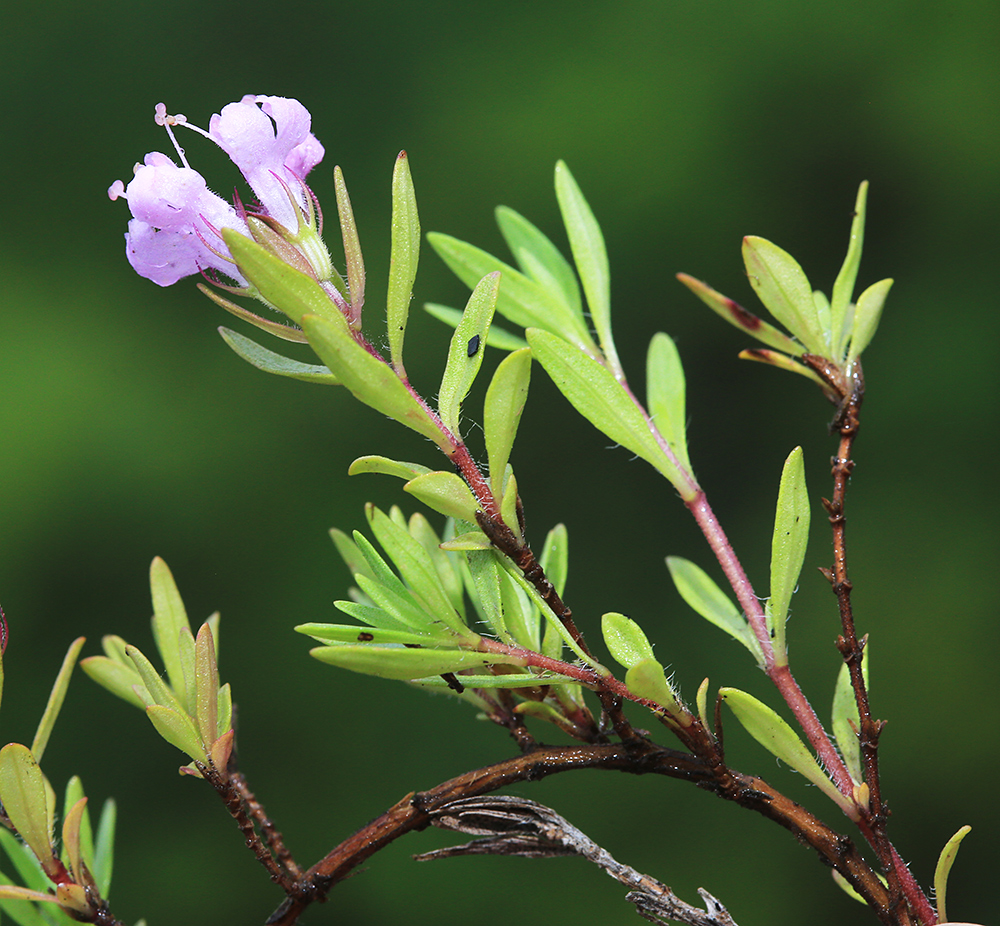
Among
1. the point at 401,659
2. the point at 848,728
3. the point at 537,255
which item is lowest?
the point at 848,728

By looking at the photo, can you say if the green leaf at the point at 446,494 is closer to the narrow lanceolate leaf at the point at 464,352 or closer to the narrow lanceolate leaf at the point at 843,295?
the narrow lanceolate leaf at the point at 464,352

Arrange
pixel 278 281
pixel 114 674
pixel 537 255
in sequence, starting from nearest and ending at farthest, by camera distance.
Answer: pixel 278 281 → pixel 114 674 → pixel 537 255

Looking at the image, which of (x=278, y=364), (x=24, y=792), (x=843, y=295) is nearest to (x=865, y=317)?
(x=843, y=295)

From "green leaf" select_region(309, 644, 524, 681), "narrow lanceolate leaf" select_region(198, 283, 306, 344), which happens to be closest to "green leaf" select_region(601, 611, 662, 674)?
"green leaf" select_region(309, 644, 524, 681)

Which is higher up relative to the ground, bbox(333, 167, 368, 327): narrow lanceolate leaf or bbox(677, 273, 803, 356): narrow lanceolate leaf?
bbox(333, 167, 368, 327): narrow lanceolate leaf

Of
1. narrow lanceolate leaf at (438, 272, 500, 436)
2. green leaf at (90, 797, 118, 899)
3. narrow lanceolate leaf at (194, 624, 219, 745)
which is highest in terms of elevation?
narrow lanceolate leaf at (438, 272, 500, 436)

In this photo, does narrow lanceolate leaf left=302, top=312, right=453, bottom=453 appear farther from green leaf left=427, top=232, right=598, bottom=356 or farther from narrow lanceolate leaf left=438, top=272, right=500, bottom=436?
green leaf left=427, top=232, right=598, bottom=356

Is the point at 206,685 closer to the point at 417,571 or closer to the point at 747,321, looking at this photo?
the point at 417,571

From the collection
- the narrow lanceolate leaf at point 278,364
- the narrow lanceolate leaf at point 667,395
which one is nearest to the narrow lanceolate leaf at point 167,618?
the narrow lanceolate leaf at point 278,364
